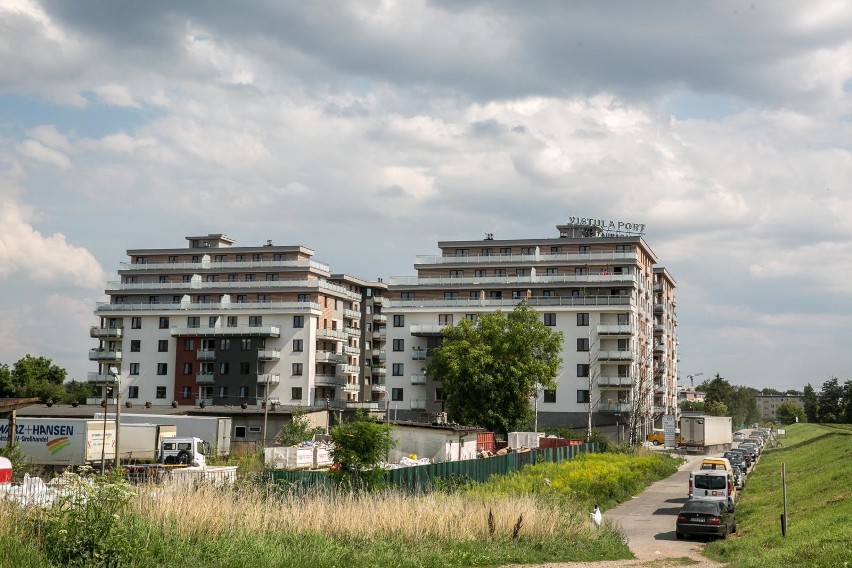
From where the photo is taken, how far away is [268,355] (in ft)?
318

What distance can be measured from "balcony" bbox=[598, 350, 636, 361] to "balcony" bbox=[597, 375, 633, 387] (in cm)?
190

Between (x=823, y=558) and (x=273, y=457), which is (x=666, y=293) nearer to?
(x=273, y=457)

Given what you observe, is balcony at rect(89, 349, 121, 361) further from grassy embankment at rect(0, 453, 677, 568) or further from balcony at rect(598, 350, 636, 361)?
grassy embankment at rect(0, 453, 677, 568)

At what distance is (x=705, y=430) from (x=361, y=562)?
246ft

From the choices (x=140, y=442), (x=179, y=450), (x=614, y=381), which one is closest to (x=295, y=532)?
(x=179, y=450)

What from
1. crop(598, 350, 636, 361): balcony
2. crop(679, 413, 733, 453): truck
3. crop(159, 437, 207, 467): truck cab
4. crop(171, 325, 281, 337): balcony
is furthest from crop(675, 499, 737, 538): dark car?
crop(171, 325, 281, 337): balcony

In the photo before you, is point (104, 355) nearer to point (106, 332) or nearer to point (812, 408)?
point (106, 332)

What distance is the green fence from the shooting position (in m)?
31.8

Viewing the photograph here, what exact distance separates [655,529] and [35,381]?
284 ft

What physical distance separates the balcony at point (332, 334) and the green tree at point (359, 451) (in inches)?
2605

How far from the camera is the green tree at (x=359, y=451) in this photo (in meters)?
32.6

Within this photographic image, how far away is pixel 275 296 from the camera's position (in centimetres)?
10012

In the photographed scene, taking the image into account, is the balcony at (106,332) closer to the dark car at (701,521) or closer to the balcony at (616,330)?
the balcony at (616,330)

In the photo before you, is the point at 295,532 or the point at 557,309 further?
the point at 557,309
